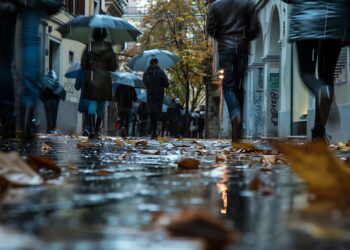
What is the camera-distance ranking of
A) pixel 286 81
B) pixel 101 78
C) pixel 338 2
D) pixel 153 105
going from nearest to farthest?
pixel 338 2 < pixel 101 78 < pixel 153 105 < pixel 286 81

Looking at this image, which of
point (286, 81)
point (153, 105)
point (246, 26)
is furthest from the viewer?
point (286, 81)

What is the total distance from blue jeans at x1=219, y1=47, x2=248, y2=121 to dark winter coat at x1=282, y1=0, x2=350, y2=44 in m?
2.21

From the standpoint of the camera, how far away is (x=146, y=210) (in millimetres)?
1778

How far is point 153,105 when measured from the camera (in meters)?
15.5

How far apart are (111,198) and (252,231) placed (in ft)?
2.16

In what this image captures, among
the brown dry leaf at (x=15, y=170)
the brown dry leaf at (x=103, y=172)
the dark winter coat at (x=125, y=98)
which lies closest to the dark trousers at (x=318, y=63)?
the brown dry leaf at (x=103, y=172)

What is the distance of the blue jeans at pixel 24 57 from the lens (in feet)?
19.5

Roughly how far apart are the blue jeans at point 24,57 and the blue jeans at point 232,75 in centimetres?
245

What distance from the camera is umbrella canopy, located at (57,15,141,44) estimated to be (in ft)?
45.2

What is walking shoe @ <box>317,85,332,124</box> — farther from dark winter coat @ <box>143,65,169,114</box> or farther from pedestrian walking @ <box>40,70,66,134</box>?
pedestrian walking @ <box>40,70,66,134</box>

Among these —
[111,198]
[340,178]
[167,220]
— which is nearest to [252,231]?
[167,220]

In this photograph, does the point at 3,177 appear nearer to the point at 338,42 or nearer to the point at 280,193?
the point at 280,193

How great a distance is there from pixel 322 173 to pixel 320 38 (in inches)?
155

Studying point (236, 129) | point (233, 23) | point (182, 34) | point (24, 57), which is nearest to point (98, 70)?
point (233, 23)
